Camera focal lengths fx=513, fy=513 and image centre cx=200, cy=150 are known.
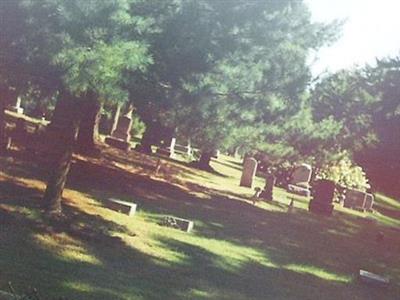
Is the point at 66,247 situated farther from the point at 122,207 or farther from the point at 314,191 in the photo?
the point at 314,191

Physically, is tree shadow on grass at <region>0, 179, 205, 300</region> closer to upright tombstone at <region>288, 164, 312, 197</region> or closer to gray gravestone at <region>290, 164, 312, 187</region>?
upright tombstone at <region>288, 164, 312, 197</region>

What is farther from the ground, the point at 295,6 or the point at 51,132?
the point at 295,6

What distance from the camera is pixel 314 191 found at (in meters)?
23.5

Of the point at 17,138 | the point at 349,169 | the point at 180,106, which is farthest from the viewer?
the point at 349,169

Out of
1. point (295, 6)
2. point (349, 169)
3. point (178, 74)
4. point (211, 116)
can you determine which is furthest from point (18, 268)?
point (349, 169)

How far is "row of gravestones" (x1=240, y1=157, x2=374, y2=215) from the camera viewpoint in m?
20.5

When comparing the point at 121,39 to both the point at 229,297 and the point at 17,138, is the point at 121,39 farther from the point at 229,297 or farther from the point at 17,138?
the point at 17,138

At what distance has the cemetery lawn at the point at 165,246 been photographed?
24.4 ft

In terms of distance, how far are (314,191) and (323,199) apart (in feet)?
10.1

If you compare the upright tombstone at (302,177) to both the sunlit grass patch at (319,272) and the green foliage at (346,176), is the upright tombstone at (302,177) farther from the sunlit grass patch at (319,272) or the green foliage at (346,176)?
the sunlit grass patch at (319,272)

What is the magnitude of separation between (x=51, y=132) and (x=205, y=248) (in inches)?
401

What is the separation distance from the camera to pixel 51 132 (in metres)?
18.8

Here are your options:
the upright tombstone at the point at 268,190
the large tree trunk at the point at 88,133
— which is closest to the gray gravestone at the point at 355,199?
the upright tombstone at the point at 268,190

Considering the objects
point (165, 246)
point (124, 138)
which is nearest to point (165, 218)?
point (165, 246)
